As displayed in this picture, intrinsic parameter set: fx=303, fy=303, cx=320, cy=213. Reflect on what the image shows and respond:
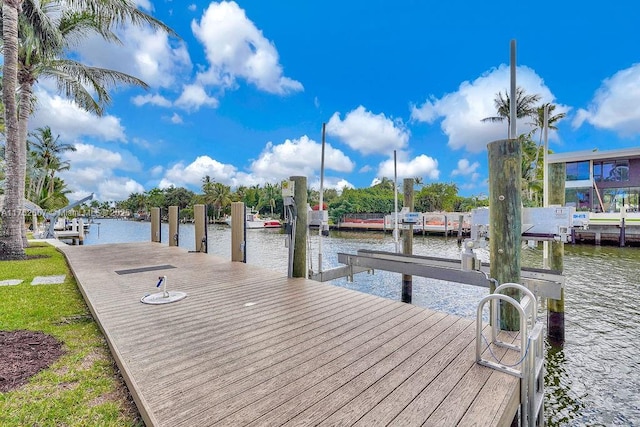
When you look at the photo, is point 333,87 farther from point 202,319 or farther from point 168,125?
point 202,319

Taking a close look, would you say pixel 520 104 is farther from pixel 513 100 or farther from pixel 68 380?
pixel 68 380

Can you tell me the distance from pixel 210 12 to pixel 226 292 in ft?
36.8

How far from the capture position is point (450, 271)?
15.8ft

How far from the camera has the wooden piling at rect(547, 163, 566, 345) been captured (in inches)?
Answer: 174

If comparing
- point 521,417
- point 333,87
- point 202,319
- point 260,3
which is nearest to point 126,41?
point 260,3

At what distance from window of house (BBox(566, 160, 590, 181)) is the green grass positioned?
26.8m

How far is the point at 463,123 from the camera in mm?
25781

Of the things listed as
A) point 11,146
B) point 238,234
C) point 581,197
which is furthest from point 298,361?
point 581,197

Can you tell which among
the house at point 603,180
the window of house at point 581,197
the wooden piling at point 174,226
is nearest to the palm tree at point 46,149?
the wooden piling at point 174,226

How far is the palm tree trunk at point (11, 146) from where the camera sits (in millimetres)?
7680

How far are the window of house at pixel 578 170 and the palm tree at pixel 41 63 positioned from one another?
84.4 feet

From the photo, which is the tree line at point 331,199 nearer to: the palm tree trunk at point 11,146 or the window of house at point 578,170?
the window of house at point 578,170

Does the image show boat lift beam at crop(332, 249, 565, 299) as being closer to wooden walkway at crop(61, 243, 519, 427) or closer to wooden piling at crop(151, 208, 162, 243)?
wooden walkway at crop(61, 243, 519, 427)

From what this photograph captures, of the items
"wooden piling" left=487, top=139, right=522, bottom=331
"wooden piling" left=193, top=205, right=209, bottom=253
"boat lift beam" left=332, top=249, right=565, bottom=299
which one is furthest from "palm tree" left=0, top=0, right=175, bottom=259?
"wooden piling" left=487, top=139, right=522, bottom=331
